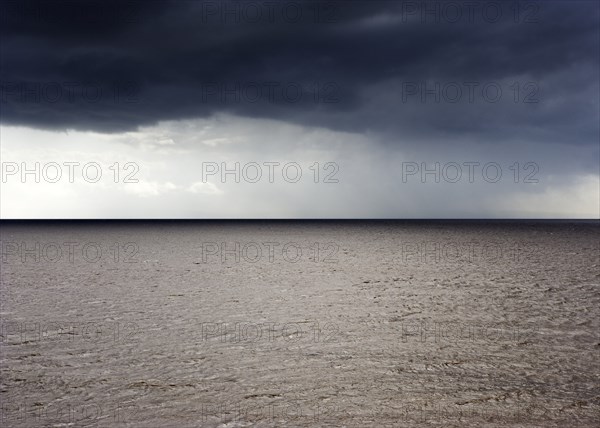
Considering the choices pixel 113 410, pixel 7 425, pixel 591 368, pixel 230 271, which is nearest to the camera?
pixel 7 425

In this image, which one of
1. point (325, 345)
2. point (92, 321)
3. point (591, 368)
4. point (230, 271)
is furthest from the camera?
point (230, 271)

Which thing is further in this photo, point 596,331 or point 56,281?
point 56,281

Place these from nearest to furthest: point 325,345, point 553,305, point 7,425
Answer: point 7,425
point 325,345
point 553,305

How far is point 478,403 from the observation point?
6.25 m

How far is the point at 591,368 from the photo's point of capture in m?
7.64

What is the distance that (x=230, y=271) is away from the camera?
21938 mm

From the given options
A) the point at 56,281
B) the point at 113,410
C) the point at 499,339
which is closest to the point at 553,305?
the point at 499,339

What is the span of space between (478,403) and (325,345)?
336 cm

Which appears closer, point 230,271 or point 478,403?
point 478,403

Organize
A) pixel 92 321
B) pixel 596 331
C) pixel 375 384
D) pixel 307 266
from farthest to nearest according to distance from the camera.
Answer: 1. pixel 307 266
2. pixel 92 321
3. pixel 596 331
4. pixel 375 384

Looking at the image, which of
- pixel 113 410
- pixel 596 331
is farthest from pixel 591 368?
pixel 113 410

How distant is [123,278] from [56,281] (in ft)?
7.65

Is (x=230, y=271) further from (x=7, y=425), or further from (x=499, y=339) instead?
(x=7, y=425)

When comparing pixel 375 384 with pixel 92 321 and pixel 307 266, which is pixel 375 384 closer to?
pixel 92 321
